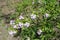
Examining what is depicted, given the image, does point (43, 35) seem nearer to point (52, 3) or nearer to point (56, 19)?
point (56, 19)

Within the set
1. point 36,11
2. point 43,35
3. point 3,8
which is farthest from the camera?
point 3,8

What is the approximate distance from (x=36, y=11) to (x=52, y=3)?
0.37 meters

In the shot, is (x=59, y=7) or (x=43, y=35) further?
(x=59, y=7)

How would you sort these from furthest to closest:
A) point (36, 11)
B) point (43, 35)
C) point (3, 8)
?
point (3, 8) < point (36, 11) < point (43, 35)

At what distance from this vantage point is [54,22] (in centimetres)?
425

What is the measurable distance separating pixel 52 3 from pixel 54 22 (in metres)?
0.45

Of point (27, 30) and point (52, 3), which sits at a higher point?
point (52, 3)

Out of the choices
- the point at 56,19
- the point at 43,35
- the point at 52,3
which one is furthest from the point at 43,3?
the point at 43,35

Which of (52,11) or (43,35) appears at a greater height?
(52,11)

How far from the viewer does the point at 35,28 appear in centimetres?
418

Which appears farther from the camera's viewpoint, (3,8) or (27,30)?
(3,8)

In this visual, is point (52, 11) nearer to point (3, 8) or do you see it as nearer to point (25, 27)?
point (25, 27)

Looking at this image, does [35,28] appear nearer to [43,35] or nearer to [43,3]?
[43,35]

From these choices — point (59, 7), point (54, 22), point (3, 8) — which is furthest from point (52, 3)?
point (3, 8)
